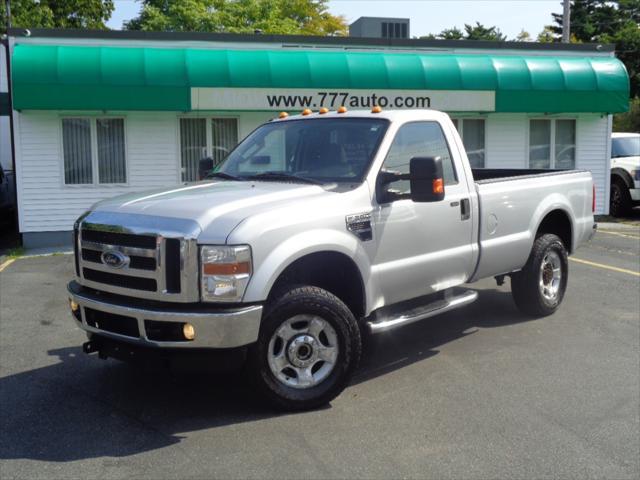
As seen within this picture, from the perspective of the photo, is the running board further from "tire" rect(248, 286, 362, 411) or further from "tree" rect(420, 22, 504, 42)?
"tree" rect(420, 22, 504, 42)

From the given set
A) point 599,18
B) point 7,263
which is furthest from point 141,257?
point 599,18

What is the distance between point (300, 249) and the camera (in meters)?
4.68

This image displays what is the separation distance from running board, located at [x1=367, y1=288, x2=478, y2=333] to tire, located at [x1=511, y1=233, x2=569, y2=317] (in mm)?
1241

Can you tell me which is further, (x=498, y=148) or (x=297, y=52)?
(x=498, y=148)

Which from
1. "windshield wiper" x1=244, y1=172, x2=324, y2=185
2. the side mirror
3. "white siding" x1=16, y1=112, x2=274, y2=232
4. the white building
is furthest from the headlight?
"white siding" x1=16, y1=112, x2=274, y2=232

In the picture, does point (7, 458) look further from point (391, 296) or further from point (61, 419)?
point (391, 296)

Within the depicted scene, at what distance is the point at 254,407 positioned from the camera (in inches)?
194

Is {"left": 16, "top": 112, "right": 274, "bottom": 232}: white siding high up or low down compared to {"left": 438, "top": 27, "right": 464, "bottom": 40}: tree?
down

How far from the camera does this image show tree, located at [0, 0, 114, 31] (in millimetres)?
32750

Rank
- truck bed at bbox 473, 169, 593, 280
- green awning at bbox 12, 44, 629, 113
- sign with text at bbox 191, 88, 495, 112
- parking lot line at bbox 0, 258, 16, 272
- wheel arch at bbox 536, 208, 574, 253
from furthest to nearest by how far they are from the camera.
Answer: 1. sign with text at bbox 191, 88, 495, 112
2. green awning at bbox 12, 44, 629, 113
3. parking lot line at bbox 0, 258, 16, 272
4. wheel arch at bbox 536, 208, 574, 253
5. truck bed at bbox 473, 169, 593, 280

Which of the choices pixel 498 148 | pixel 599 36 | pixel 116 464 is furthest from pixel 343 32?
pixel 116 464

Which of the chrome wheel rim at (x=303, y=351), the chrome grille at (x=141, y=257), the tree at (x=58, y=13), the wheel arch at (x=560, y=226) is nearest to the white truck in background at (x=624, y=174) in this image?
the wheel arch at (x=560, y=226)

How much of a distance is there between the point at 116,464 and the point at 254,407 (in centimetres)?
113

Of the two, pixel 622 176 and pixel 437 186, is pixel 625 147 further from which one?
pixel 437 186
